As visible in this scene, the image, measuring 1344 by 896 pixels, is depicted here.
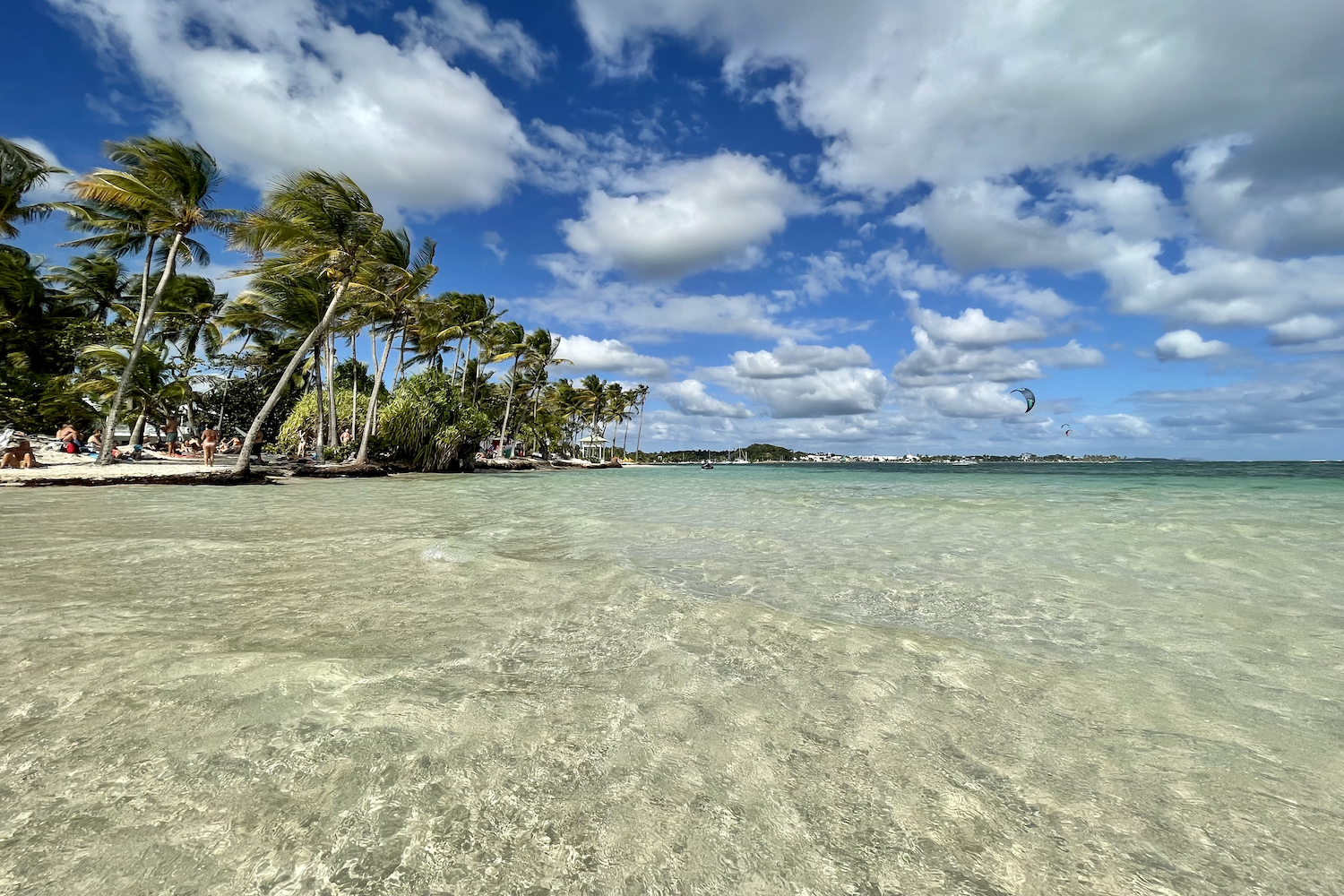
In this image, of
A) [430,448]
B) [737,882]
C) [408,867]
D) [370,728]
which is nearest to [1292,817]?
[737,882]

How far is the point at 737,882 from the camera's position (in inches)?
55.6

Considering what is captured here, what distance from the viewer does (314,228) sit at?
62.8ft

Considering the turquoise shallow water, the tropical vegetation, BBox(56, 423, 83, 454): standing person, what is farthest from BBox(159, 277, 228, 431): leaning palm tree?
the turquoise shallow water

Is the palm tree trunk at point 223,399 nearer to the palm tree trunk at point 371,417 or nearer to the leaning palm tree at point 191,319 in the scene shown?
the leaning palm tree at point 191,319

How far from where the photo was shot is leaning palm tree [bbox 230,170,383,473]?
727 inches

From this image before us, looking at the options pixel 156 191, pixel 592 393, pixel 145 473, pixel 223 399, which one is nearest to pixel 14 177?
pixel 156 191

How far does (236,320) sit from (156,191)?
37.7ft

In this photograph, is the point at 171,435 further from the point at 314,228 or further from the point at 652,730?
the point at 652,730

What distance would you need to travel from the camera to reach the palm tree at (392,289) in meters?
25.1

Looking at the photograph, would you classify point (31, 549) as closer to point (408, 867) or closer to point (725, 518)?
point (408, 867)

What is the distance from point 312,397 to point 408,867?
38.2 m

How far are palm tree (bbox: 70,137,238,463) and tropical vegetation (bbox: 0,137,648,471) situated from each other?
5cm

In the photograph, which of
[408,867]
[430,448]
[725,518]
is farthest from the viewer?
[430,448]

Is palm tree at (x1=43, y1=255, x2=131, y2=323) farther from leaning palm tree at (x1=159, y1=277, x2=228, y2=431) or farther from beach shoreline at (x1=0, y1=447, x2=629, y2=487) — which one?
beach shoreline at (x1=0, y1=447, x2=629, y2=487)
